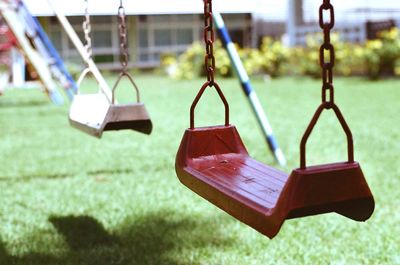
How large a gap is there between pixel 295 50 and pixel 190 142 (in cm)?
1412

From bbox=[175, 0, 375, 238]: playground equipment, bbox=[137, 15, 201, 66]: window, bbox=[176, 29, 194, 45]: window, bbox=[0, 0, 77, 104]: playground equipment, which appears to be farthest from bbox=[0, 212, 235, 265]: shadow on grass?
bbox=[176, 29, 194, 45]: window

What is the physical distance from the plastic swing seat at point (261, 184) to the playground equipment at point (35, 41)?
5968 mm

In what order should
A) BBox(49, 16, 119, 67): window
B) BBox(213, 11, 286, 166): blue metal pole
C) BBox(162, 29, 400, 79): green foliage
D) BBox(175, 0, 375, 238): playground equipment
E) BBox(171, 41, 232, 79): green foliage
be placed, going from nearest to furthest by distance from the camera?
BBox(175, 0, 375, 238): playground equipment < BBox(213, 11, 286, 166): blue metal pole < BBox(162, 29, 400, 79): green foliage < BBox(171, 41, 232, 79): green foliage < BBox(49, 16, 119, 67): window

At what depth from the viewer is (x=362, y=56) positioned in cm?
1377

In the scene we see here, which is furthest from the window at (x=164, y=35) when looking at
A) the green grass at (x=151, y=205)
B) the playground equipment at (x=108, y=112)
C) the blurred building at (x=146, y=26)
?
the playground equipment at (x=108, y=112)

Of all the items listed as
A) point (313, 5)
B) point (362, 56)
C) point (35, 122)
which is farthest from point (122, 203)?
point (313, 5)

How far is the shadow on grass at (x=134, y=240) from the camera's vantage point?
275 cm

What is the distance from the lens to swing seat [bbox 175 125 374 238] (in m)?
1.51

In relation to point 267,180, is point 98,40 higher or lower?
higher

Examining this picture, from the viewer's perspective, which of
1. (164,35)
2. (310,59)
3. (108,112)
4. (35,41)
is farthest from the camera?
(164,35)

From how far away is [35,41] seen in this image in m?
9.50

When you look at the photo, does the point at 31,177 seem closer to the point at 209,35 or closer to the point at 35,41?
the point at 209,35

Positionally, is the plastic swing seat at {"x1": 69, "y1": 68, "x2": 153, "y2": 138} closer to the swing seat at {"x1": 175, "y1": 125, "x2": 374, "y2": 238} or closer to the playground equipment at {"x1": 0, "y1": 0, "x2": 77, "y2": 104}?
the swing seat at {"x1": 175, "y1": 125, "x2": 374, "y2": 238}

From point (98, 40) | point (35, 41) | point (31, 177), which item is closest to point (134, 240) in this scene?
point (31, 177)
